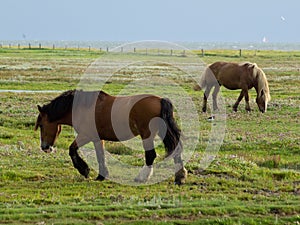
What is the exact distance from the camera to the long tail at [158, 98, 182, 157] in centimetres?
1153

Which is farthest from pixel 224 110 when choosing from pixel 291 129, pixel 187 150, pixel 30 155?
pixel 30 155

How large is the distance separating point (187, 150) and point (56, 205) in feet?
23.8

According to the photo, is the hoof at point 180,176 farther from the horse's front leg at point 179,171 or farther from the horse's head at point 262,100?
the horse's head at point 262,100

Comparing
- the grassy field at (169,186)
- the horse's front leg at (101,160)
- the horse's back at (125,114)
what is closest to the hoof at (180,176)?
the grassy field at (169,186)

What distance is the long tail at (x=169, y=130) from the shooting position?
37.8ft

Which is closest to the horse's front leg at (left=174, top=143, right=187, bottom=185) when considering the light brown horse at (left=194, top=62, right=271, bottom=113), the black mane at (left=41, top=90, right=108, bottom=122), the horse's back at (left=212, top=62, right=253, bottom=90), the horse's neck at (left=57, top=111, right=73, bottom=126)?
the black mane at (left=41, top=90, right=108, bottom=122)

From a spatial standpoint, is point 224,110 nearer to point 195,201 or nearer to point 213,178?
point 213,178

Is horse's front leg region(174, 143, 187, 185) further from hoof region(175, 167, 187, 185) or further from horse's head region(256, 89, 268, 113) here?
horse's head region(256, 89, 268, 113)

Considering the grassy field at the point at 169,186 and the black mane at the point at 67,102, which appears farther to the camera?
the black mane at the point at 67,102

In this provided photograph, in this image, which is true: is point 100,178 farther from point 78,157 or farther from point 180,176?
point 180,176

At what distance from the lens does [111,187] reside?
11836mm

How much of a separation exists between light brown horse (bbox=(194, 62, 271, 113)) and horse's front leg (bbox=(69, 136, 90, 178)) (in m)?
12.6

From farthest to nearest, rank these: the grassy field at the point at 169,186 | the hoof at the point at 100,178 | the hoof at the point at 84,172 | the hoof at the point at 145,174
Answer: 1. the hoof at the point at 100,178
2. the hoof at the point at 84,172
3. the hoof at the point at 145,174
4. the grassy field at the point at 169,186

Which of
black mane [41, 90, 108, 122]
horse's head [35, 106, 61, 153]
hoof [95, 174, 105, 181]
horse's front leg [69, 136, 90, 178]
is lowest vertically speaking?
hoof [95, 174, 105, 181]
